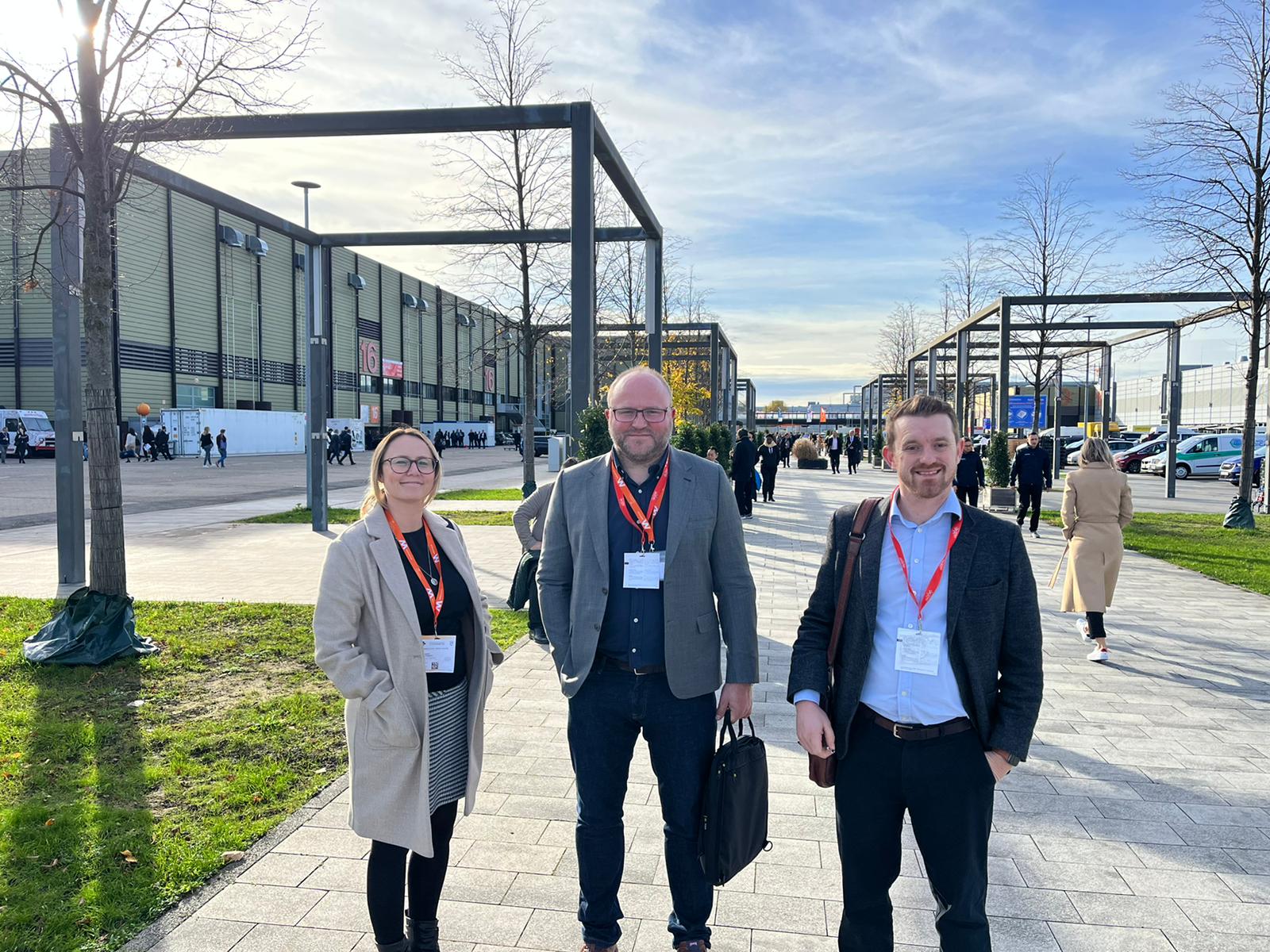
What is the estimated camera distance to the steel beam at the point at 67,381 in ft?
29.0

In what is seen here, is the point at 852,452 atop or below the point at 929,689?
below

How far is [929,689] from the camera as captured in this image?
7.98 feet

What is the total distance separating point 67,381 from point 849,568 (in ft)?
31.0

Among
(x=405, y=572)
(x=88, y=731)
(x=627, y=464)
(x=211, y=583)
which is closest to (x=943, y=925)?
(x=627, y=464)

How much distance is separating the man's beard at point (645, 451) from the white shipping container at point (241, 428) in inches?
1773

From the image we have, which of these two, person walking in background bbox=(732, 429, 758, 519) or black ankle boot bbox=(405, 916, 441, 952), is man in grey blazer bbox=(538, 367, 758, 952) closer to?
black ankle boot bbox=(405, 916, 441, 952)

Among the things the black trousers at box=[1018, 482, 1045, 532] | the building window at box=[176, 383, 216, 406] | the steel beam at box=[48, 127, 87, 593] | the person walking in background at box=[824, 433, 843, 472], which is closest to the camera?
the steel beam at box=[48, 127, 87, 593]

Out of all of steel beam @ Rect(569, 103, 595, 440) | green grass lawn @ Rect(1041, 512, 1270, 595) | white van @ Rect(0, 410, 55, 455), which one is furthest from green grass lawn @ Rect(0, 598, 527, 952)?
white van @ Rect(0, 410, 55, 455)

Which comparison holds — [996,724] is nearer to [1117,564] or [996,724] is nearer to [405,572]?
[405,572]

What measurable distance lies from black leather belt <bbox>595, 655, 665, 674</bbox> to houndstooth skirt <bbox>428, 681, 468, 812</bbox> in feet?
1.75

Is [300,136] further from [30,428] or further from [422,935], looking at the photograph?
[30,428]

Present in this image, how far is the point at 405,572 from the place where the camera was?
9.75 feet

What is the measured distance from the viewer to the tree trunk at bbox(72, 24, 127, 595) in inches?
287

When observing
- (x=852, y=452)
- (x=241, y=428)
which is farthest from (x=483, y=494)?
(x=241, y=428)
